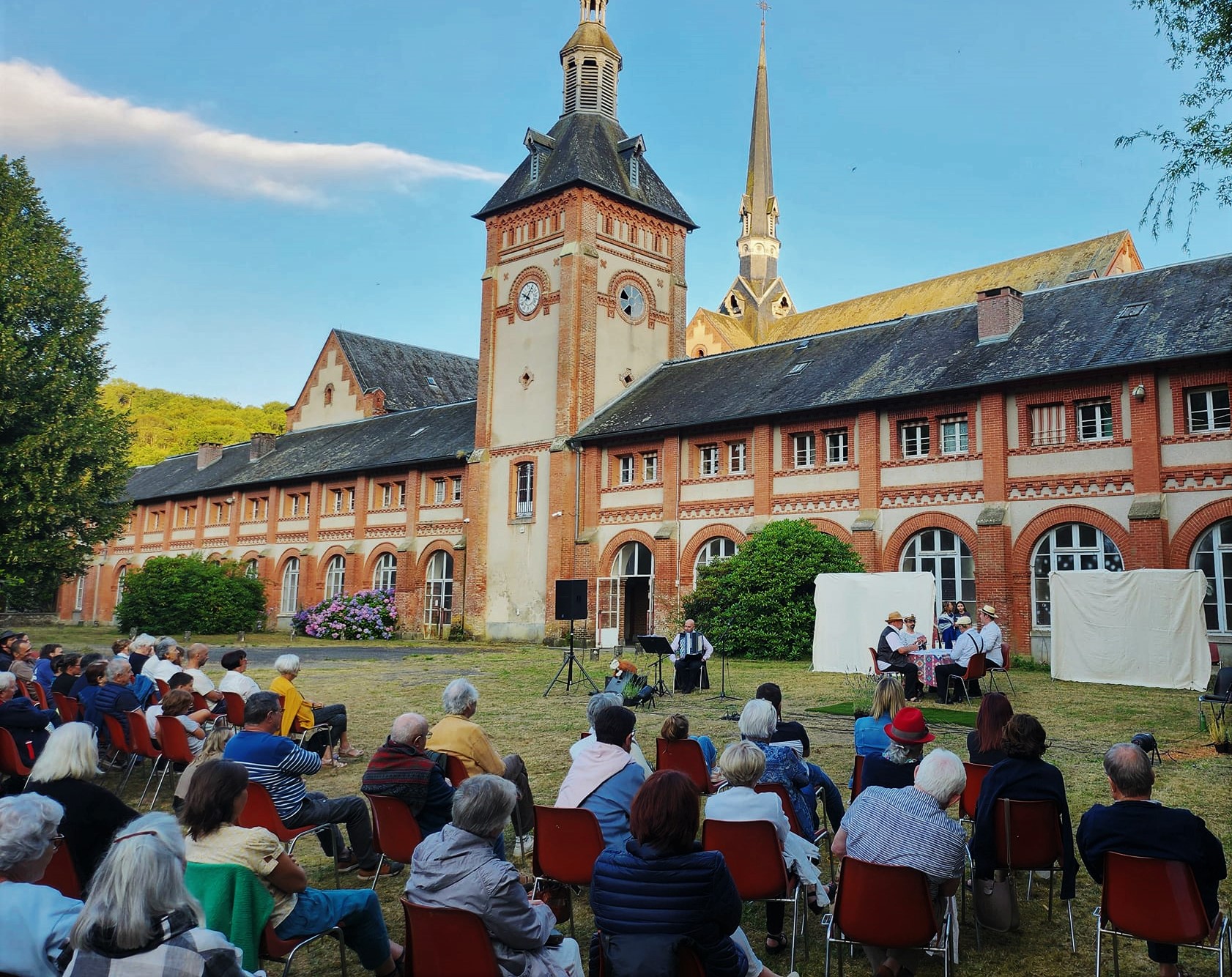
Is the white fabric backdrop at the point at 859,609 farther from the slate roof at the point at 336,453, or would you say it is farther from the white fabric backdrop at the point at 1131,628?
the slate roof at the point at 336,453

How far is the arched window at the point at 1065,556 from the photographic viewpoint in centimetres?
2023

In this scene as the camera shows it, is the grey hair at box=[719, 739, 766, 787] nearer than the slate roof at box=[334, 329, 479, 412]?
Yes

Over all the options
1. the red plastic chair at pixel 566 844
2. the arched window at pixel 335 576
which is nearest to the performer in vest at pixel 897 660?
the red plastic chair at pixel 566 844

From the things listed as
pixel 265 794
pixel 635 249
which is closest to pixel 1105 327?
pixel 635 249

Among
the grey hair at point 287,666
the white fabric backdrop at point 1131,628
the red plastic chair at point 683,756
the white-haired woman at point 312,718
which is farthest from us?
the white fabric backdrop at point 1131,628

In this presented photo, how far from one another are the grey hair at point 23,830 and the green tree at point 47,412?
22605 mm

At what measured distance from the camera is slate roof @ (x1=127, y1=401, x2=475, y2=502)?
35.9 m

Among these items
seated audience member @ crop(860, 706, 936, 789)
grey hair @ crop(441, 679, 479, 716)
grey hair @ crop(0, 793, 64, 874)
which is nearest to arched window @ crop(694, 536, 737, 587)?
grey hair @ crop(441, 679, 479, 716)

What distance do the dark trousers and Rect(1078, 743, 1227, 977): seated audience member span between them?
165 inches

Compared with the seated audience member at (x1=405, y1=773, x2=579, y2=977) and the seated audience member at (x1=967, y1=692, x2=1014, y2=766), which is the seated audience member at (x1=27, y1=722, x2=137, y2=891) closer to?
the seated audience member at (x1=405, y1=773, x2=579, y2=977)

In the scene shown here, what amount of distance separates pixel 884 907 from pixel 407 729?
2.92 m

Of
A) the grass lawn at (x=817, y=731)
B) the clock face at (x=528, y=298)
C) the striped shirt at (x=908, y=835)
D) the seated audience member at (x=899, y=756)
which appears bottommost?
the grass lawn at (x=817, y=731)

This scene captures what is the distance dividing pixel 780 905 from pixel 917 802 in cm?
106

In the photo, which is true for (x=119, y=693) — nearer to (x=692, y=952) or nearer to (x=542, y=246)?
(x=692, y=952)
